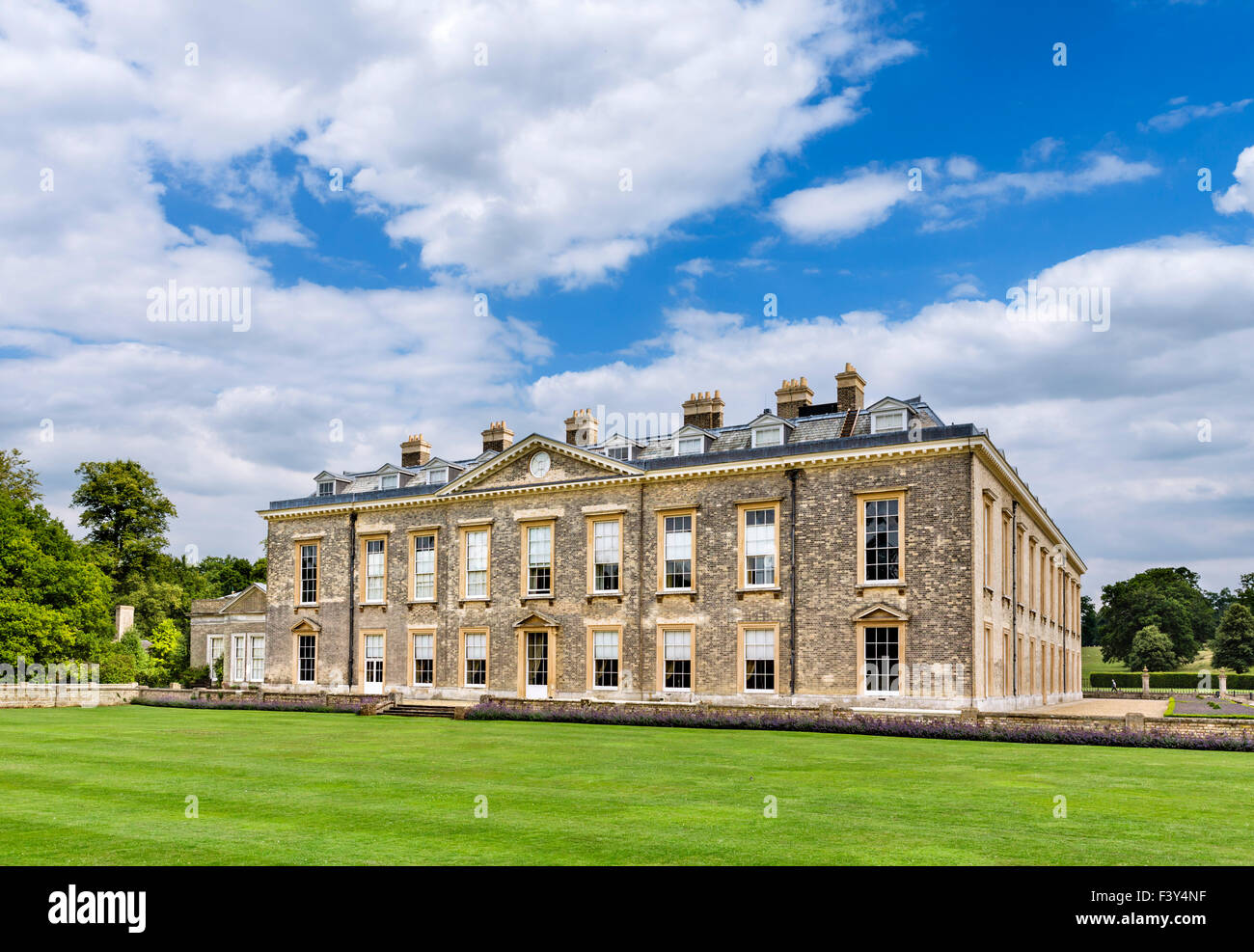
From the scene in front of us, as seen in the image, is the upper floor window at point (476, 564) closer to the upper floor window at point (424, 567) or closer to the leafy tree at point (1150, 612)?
the upper floor window at point (424, 567)

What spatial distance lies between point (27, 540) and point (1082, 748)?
147ft

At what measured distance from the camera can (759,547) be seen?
113 ft

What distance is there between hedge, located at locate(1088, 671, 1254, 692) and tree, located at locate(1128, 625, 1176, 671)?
7500mm

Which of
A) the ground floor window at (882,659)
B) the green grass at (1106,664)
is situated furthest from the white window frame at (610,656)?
the green grass at (1106,664)

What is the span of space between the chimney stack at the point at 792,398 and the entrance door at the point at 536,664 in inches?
494

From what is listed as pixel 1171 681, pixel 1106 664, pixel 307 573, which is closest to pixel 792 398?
pixel 307 573

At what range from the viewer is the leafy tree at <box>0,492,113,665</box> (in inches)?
1770

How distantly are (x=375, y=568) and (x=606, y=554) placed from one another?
12213 mm

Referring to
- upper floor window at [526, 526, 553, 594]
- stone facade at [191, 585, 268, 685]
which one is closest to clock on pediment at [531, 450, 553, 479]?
upper floor window at [526, 526, 553, 594]

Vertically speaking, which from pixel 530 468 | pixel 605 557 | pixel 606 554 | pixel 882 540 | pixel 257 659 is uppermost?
pixel 530 468

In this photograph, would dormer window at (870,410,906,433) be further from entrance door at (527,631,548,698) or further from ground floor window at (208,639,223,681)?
ground floor window at (208,639,223,681)

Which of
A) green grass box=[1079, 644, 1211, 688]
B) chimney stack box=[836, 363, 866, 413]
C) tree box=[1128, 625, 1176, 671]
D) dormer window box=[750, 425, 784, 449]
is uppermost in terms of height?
chimney stack box=[836, 363, 866, 413]

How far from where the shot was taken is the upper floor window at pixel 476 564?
4100 centimetres

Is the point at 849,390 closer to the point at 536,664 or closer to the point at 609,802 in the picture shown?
the point at 536,664
